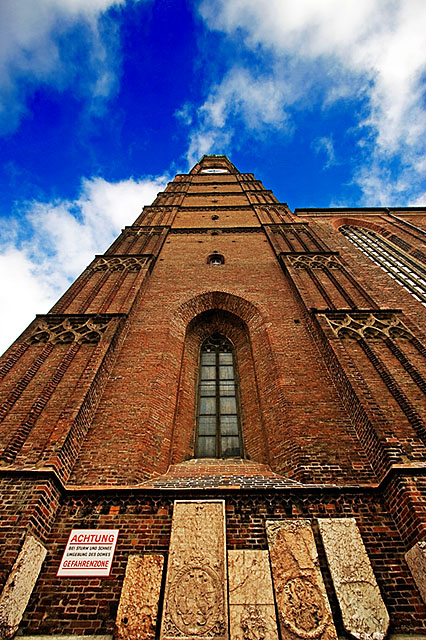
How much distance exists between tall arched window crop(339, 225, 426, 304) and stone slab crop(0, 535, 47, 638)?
10.3m

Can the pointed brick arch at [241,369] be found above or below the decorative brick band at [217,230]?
below

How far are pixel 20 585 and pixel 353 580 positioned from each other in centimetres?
320

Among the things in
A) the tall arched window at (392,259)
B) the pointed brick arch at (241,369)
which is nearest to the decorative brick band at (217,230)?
the tall arched window at (392,259)

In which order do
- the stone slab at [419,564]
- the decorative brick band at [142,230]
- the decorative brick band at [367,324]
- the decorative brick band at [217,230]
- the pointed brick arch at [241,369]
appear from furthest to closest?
the decorative brick band at [217,230], the decorative brick band at [142,230], the decorative brick band at [367,324], the pointed brick arch at [241,369], the stone slab at [419,564]

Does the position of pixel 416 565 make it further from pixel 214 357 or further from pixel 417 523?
pixel 214 357

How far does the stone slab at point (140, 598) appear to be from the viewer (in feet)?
10.4

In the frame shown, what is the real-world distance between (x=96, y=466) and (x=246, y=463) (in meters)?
2.26

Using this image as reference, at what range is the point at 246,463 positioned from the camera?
5.59 meters

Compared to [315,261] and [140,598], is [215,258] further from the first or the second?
[140,598]

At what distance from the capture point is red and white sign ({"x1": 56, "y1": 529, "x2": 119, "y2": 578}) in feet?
12.0

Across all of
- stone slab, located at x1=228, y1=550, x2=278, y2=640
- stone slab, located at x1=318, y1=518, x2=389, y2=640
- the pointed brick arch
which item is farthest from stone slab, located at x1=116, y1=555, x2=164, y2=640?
the pointed brick arch

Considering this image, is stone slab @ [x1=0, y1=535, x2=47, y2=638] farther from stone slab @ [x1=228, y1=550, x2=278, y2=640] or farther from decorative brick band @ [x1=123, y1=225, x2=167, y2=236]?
decorative brick band @ [x1=123, y1=225, x2=167, y2=236]

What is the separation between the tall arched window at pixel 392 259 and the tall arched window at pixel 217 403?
20.0ft

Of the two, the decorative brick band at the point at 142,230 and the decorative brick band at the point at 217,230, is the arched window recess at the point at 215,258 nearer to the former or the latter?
the decorative brick band at the point at 217,230
